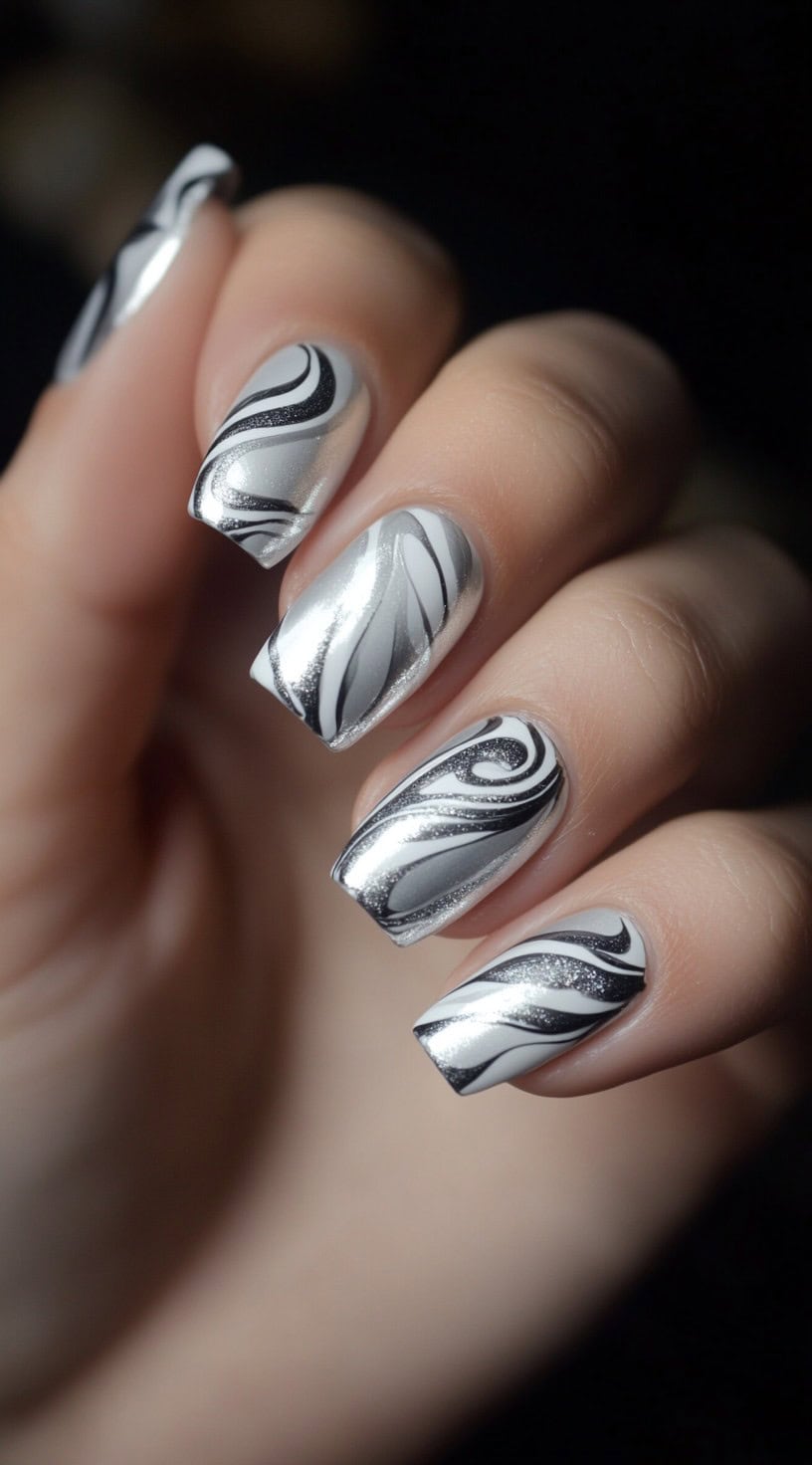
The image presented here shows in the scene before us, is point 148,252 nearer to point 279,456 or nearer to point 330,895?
point 279,456

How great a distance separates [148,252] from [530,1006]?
0.44m

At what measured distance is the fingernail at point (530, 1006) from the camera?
48cm

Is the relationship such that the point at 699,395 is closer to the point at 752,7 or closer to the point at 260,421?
the point at 752,7

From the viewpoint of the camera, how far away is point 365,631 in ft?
1.55

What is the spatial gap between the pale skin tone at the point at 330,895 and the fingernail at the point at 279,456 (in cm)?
2

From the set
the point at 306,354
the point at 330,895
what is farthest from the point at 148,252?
the point at 330,895

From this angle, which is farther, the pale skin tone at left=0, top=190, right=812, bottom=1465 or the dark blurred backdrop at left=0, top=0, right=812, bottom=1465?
the dark blurred backdrop at left=0, top=0, right=812, bottom=1465

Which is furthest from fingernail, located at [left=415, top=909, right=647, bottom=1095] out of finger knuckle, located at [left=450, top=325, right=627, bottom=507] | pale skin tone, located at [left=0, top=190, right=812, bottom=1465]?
finger knuckle, located at [left=450, top=325, right=627, bottom=507]

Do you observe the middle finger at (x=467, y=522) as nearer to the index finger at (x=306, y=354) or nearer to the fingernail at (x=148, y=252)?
the index finger at (x=306, y=354)

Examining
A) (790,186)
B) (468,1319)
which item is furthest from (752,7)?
(468,1319)

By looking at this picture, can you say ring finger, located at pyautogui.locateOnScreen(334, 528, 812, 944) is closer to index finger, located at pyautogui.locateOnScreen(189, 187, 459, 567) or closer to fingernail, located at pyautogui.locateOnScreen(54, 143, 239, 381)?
index finger, located at pyautogui.locateOnScreen(189, 187, 459, 567)

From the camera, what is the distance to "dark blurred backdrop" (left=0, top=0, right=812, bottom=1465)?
0.87 meters

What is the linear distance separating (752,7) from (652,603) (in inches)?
26.2

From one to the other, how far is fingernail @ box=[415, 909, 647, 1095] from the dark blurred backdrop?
1.60 feet
